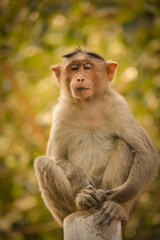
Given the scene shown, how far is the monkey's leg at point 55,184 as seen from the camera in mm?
6621

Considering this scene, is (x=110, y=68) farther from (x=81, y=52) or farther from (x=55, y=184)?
(x=55, y=184)

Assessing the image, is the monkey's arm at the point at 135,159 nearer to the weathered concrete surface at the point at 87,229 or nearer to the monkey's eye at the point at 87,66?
the weathered concrete surface at the point at 87,229

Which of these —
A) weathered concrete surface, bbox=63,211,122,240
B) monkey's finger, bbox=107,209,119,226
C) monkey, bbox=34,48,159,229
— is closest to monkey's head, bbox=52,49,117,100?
monkey, bbox=34,48,159,229

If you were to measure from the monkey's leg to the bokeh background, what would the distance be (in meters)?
4.22

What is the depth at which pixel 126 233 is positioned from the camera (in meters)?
11.6

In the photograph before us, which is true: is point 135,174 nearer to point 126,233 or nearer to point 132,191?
point 132,191

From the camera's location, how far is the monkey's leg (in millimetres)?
6621

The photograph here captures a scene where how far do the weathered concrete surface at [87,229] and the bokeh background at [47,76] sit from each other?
4751mm

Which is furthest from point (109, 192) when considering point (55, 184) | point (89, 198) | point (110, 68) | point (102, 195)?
point (110, 68)

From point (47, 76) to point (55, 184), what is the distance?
808 centimetres

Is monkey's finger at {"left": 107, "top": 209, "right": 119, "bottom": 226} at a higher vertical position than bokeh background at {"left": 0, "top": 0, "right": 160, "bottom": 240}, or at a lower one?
lower

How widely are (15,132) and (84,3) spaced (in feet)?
15.2

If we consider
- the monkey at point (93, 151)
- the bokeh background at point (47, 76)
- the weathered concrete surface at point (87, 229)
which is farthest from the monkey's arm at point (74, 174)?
the bokeh background at point (47, 76)

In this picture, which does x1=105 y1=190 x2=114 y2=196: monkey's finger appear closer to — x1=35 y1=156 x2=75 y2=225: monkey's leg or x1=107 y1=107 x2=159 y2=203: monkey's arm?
x1=107 y1=107 x2=159 y2=203: monkey's arm
